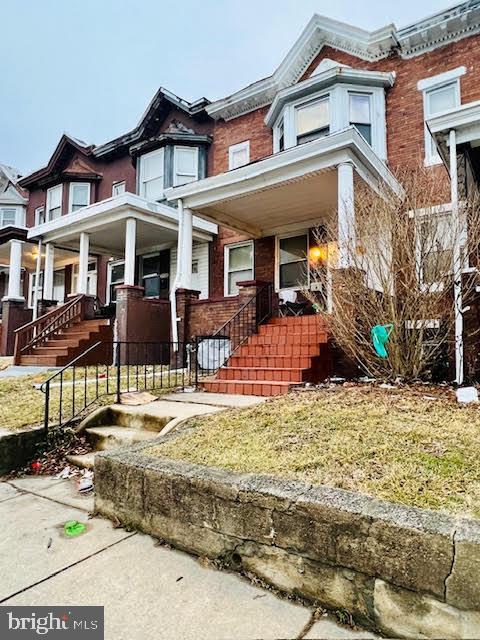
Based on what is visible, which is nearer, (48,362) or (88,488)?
(88,488)

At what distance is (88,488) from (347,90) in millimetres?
10481

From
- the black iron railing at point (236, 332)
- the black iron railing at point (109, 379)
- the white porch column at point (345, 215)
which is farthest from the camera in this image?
the black iron railing at point (236, 332)

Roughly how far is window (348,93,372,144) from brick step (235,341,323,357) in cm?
645

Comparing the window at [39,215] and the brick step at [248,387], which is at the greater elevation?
the window at [39,215]

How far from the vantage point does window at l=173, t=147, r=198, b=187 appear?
1321cm

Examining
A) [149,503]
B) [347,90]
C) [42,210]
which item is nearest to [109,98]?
[42,210]

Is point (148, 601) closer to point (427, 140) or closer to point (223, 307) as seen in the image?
point (223, 307)

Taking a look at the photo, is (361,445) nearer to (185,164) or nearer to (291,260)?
(291,260)

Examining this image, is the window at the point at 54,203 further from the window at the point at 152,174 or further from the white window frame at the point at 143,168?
the window at the point at 152,174

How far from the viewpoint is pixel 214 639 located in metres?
1.73

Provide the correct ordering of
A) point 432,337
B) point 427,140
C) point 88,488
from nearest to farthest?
point 88,488 < point 432,337 < point 427,140

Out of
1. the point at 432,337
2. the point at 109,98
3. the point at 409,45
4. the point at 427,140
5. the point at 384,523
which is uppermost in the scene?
the point at 109,98

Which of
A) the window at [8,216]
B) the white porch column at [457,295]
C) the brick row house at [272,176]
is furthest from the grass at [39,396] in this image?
the window at [8,216]

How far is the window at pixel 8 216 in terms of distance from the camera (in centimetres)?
1936
